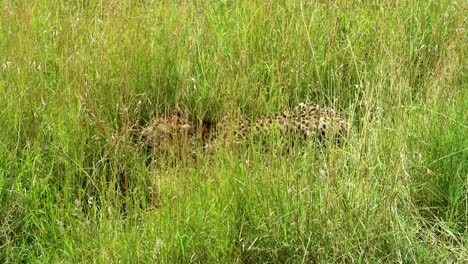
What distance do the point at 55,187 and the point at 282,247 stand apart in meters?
1.01

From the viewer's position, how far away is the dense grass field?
271cm

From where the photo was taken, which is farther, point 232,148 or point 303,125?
point 303,125

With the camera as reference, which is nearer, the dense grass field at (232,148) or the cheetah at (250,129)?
the dense grass field at (232,148)

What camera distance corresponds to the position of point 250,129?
3.25 meters

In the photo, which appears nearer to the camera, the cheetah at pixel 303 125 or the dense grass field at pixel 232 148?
the dense grass field at pixel 232 148

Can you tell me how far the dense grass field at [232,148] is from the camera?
2.71m

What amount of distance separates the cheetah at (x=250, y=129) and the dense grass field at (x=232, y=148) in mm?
66

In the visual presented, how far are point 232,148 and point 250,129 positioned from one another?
0.93ft

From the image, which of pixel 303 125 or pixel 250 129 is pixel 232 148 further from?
pixel 303 125

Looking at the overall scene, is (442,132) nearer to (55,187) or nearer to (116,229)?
(116,229)

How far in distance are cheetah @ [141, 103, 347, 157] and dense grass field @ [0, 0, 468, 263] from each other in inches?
2.6

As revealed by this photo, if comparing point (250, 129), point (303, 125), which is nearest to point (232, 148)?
point (250, 129)

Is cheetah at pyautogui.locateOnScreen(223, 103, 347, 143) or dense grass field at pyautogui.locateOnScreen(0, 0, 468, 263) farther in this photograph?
cheetah at pyautogui.locateOnScreen(223, 103, 347, 143)

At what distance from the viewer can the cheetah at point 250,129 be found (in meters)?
3.11
